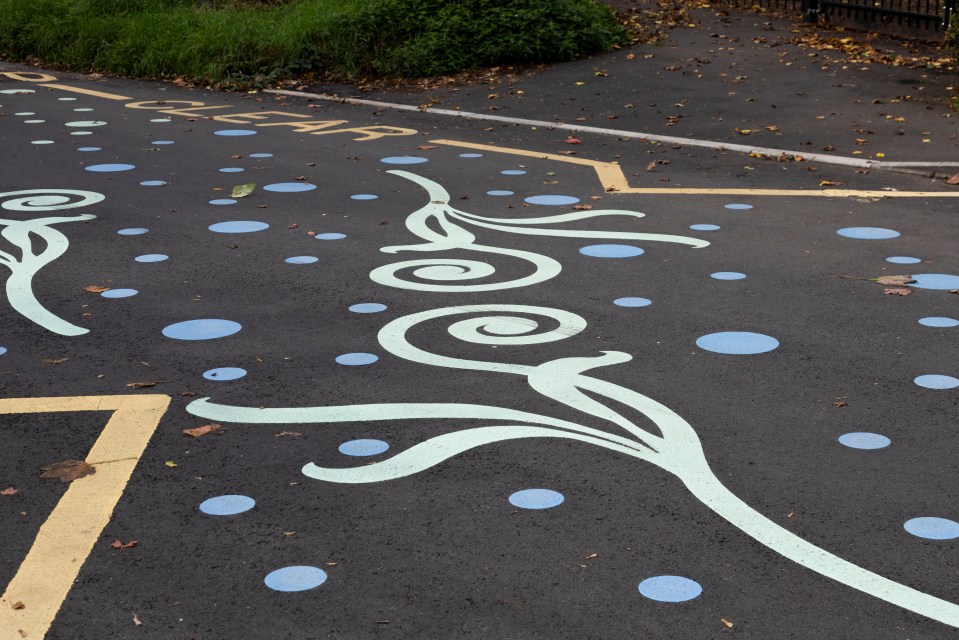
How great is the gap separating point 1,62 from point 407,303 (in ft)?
51.1

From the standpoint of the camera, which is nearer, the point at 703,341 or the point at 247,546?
the point at 247,546

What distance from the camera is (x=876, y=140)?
10.5 m

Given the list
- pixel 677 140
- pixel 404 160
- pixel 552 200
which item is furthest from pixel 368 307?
pixel 677 140

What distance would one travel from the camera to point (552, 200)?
8953 millimetres

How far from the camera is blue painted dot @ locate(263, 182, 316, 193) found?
942 cm

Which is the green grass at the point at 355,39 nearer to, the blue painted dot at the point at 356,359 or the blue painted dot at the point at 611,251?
the blue painted dot at the point at 611,251

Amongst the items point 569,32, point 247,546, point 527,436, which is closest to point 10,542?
point 247,546

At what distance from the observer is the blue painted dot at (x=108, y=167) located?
10.4m

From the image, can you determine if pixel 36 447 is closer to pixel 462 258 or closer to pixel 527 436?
pixel 527 436

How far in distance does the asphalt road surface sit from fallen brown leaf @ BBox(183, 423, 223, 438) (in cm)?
4

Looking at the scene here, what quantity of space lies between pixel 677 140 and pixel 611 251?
4.10 meters

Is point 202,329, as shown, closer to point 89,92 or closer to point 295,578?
point 295,578

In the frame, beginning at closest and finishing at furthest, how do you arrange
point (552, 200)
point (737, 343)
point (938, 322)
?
1. point (737, 343)
2. point (938, 322)
3. point (552, 200)

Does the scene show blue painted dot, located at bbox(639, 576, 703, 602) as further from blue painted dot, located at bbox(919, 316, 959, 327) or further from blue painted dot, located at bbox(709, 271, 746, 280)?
blue painted dot, located at bbox(709, 271, 746, 280)
